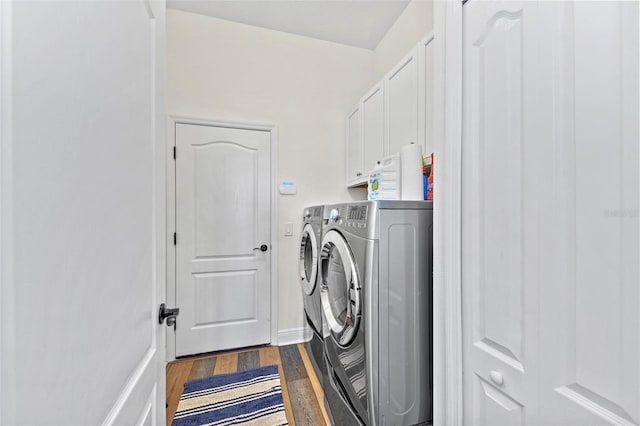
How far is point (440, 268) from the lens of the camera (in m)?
0.96

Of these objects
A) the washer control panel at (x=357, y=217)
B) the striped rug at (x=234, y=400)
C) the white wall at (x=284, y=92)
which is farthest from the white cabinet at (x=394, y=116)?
the striped rug at (x=234, y=400)

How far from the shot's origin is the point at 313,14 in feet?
7.70

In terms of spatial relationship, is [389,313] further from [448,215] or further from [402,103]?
[402,103]

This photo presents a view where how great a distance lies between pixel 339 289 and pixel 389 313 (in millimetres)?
397

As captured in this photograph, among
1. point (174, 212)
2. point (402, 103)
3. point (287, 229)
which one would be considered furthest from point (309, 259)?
point (402, 103)

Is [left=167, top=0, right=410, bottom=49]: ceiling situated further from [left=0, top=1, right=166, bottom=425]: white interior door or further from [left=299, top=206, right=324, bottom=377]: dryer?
[left=0, top=1, right=166, bottom=425]: white interior door

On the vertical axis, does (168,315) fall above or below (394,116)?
below

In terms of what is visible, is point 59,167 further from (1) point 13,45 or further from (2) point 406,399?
(2) point 406,399

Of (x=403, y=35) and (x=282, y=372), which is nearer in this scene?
(x=282, y=372)

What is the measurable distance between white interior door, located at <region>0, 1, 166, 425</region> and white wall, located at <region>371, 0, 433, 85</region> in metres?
1.92

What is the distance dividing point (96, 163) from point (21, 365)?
335mm

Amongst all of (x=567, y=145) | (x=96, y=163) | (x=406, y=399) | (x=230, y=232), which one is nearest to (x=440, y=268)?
(x=567, y=145)

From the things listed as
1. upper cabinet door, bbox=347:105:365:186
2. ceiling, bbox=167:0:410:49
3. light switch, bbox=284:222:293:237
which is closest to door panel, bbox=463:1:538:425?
upper cabinet door, bbox=347:105:365:186

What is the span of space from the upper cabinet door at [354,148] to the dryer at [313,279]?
578mm
